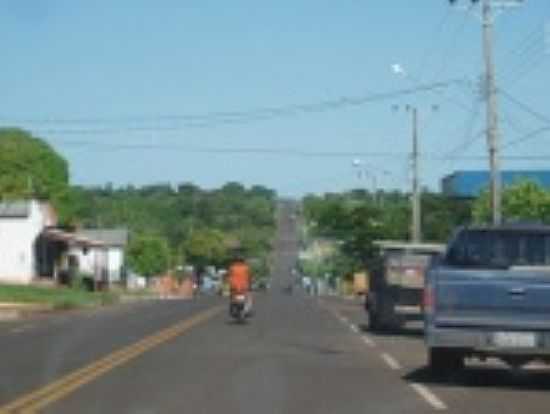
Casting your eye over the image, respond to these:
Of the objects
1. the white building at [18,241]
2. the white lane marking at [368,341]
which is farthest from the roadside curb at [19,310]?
the white building at [18,241]

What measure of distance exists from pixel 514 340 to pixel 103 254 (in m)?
105

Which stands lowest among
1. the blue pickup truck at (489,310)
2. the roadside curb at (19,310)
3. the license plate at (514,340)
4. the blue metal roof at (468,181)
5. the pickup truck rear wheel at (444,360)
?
the pickup truck rear wheel at (444,360)

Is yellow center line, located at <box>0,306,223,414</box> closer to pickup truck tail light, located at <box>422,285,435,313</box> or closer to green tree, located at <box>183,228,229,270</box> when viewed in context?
pickup truck tail light, located at <box>422,285,435,313</box>

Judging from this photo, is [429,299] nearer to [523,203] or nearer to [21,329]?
[21,329]

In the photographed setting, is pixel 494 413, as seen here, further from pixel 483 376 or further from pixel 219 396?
pixel 483 376

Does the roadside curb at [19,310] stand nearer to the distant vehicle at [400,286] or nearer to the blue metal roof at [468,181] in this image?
the distant vehicle at [400,286]

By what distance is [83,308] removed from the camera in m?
57.0

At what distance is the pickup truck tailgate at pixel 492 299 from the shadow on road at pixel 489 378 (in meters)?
1.05

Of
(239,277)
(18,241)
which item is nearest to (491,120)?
(239,277)

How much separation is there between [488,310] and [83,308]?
39.0 m

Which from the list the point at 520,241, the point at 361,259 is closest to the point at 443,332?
the point at 520,241

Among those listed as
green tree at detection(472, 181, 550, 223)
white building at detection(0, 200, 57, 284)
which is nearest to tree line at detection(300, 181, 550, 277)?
green tree at detection(472, 181, 550, 223)

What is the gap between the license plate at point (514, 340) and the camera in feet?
63.4

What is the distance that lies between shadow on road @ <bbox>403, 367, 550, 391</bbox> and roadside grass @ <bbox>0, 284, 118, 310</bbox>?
34.1 m
